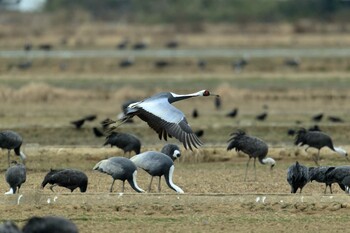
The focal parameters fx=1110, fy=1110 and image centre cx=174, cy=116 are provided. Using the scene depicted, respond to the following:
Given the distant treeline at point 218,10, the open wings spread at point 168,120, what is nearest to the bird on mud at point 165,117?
the open wings spread at point 168,120

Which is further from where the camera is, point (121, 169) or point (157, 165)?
point (157, 165)

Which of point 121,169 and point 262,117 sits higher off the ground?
point 121,169

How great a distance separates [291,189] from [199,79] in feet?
75.0

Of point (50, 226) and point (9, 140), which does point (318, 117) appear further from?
point (50, 226)

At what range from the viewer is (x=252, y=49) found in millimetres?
55844

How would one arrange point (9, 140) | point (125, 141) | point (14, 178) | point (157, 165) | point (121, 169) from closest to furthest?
point (14, 178) < point (121, 169) < point (157, 165) < point (9, 140) < point (125, 141)

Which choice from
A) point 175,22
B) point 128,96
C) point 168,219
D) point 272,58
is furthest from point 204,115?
point 175,22

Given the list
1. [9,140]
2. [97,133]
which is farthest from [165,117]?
[97,133]

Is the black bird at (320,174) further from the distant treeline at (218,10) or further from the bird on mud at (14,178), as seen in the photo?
the distant treeline at (218,10)

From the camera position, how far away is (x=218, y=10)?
83.2 metres

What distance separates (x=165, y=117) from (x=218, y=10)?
67.2 meters

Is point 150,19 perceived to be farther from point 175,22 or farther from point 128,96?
point 128,96

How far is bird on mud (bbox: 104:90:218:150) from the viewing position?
53.4 ft

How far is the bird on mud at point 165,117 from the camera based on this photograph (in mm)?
16281
